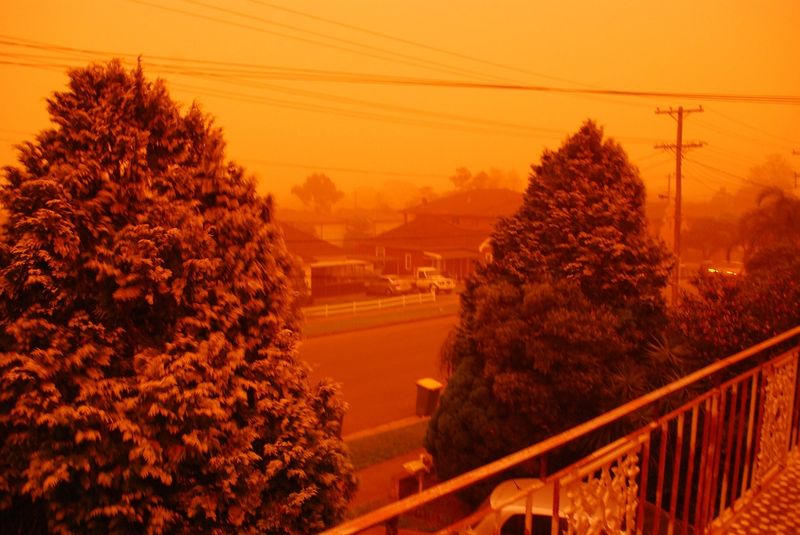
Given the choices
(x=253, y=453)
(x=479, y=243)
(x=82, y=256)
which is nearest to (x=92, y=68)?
(x=82, y=256)

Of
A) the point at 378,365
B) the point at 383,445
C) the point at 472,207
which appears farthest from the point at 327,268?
the point at 383,445

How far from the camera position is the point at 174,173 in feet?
9.96

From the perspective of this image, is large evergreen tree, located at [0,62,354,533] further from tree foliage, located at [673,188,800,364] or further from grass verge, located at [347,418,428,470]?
grass verge, located at [347,418,428,470]

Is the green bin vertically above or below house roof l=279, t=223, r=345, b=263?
below

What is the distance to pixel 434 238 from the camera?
38.9 meters

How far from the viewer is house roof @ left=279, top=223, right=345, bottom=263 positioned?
29953 mm

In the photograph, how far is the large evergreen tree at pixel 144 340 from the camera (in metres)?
2.62

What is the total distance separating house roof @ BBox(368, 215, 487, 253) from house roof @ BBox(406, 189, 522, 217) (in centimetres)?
229

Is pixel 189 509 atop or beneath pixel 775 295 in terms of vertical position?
beneath

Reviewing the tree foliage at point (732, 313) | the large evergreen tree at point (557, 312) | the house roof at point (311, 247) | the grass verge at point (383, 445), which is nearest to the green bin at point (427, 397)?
the grass verge at point (383, 445)

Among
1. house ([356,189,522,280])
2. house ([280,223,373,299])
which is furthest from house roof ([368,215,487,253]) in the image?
house ([280,223,373,299])

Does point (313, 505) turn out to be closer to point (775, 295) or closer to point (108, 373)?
point (108, 373)

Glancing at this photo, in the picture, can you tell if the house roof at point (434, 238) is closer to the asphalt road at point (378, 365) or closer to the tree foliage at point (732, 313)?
the asphalt road at point (378, 365)

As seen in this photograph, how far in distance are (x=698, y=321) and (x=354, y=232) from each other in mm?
44894
